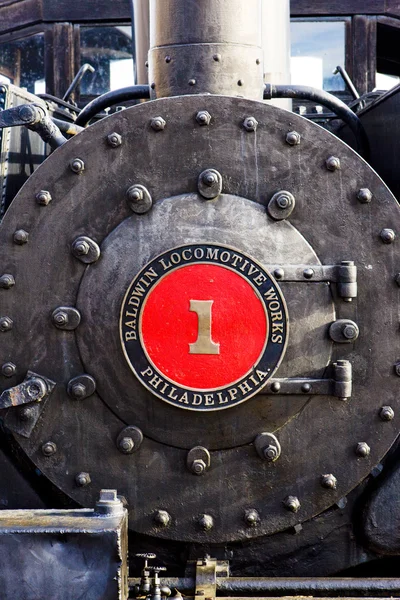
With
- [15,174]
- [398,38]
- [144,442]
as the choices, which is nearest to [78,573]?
[144,442]

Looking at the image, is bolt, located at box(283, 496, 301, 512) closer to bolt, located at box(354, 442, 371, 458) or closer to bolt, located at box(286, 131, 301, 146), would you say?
bolt, located at box(354, 442, 371, 458)

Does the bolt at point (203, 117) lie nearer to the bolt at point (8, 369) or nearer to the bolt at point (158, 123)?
the bolt at point (158, 123)

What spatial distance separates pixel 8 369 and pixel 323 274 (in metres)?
0.74

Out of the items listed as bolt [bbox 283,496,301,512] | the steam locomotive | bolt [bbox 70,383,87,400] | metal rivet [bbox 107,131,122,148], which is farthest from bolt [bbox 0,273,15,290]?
bolt [bbox 283,496,301,512]

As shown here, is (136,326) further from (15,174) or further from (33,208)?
(15,174)

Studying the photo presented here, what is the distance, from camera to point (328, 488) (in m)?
2.10

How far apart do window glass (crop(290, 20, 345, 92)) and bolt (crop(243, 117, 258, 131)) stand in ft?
7.00

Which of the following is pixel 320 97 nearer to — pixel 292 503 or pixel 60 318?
pixel 60 318

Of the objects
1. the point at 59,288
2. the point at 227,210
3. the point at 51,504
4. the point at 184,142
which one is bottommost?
the point at 51,504

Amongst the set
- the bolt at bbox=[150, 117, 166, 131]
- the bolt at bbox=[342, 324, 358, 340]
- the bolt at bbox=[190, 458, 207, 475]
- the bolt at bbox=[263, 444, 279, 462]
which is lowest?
the bolt at bbox=[190, 458, 207, 475]

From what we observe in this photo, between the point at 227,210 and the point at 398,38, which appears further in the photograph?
the point at 398,38

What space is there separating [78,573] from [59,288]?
2.10 feet

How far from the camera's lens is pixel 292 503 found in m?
2.09

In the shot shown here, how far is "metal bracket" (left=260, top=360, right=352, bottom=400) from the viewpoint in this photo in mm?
2055
